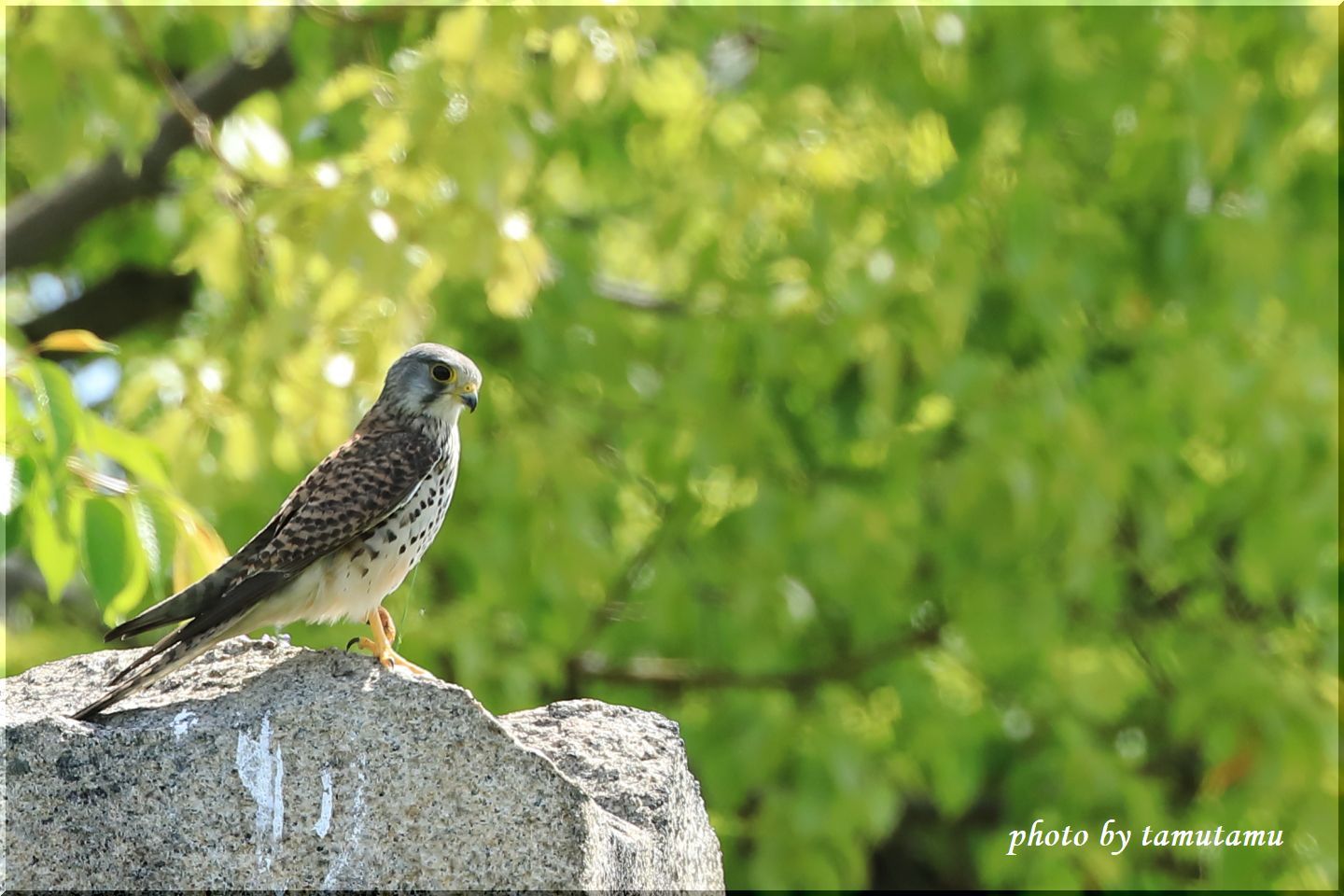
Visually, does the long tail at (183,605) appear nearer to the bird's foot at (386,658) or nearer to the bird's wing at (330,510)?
the bird's wing at (330,510)

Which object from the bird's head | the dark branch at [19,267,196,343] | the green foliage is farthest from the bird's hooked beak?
the dark branch at [19,267,196,343]

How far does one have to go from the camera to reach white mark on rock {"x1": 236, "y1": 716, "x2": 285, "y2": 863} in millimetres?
2744

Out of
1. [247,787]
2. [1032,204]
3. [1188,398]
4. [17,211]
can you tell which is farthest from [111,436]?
[1188,398]

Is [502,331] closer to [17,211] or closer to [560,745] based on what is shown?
[17,211]

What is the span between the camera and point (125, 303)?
8.43 metres

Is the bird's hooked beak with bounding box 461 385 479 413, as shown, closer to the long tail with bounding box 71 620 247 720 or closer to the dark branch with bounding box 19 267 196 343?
the long tail with bounding box 71 620 247 720

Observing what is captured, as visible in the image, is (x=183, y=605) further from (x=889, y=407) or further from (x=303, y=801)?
(x=889, y=407)

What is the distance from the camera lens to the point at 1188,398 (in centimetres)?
718

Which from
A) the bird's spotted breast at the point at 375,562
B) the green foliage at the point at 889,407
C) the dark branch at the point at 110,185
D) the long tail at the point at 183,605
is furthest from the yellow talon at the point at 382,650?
the dark branch at the point at 110,185

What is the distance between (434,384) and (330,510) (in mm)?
465

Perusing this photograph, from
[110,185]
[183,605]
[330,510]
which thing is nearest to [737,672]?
[110,185]

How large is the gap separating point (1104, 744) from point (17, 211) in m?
5.41

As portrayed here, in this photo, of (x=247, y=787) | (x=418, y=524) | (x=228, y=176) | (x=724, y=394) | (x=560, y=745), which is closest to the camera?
(x=247, y=787)

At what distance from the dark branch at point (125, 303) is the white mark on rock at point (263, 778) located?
5696 millimetres
